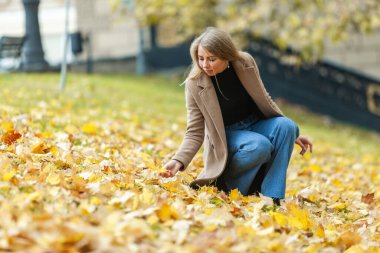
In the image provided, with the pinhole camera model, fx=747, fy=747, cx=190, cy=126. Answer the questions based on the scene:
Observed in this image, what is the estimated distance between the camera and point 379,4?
1303 cm

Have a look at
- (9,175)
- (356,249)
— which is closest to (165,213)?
(9,175)

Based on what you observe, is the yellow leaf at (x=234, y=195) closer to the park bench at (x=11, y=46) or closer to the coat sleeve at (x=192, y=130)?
the coat sleeve at (x=192, y=130)

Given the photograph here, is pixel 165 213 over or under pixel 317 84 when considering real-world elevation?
over

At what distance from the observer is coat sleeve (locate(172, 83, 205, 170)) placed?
4867 millimetres

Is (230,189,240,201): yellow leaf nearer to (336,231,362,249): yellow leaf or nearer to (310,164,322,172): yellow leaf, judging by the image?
(336,231,362,249): yellow leaf

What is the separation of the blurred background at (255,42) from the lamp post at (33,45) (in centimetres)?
2

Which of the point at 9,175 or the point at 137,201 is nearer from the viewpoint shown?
the point at 137,201

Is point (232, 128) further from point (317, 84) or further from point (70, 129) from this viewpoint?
point (317, 84)

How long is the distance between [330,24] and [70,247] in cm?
1050

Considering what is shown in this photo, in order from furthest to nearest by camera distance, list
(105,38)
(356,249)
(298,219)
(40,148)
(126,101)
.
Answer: (105,38)
(126,101)
(40,148)
(298,219)
(356,249)

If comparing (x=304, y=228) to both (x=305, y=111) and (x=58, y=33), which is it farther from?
(x=58, y=33)

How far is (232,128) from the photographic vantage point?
503cm

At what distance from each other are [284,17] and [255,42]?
2860mm

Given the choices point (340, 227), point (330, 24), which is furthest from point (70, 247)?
point (330, 24)
